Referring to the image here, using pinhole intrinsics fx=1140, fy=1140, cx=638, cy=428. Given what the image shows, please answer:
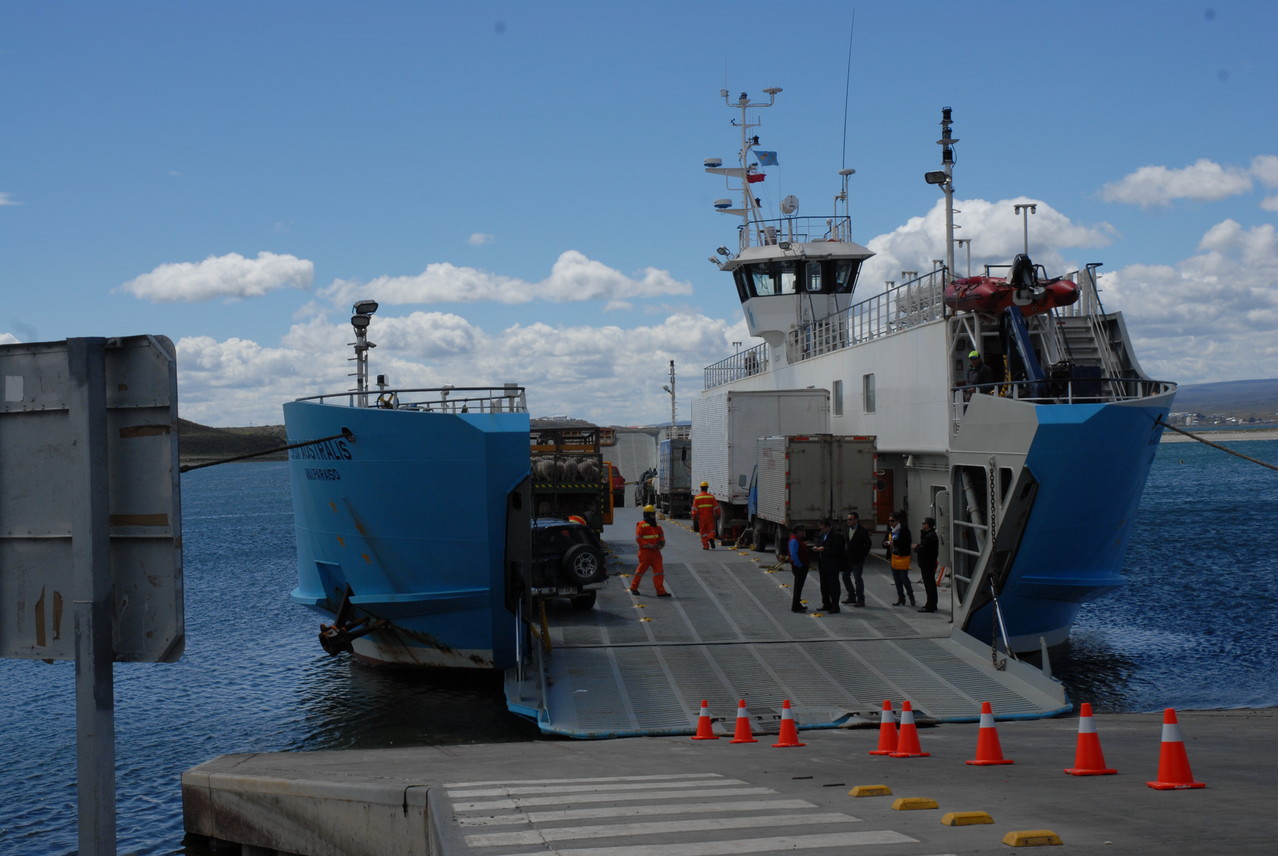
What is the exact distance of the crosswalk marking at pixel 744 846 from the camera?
634 centimetres

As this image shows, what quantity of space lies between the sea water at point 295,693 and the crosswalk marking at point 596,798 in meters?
5.07

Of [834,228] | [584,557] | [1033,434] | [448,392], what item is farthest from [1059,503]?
[834,228]

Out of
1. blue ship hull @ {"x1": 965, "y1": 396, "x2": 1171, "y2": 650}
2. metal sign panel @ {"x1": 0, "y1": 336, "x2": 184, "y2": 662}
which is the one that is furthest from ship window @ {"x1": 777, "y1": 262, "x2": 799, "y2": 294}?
metal sign panel @ {"x1": 0, "y1": 336, "x2": 184, "y2": 662}

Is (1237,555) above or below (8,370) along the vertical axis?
below

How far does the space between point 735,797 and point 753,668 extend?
6.78 m

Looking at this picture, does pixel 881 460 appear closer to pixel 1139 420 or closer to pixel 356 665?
pixel 1139 420

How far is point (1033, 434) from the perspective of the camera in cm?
1467

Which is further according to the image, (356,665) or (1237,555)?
(1237,555)

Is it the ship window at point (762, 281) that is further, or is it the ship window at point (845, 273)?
the ship window at point (762, 281)

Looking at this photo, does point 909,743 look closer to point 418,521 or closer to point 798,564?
point 798,564

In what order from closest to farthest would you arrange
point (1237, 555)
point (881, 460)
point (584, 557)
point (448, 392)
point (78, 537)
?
point (78, 537)
point (448, 392)
point (584, 557)
point (881, 460)
point (1237, 555)

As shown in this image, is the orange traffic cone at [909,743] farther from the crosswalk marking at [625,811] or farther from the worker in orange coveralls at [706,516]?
the worker in orange coveralls at [706,516]

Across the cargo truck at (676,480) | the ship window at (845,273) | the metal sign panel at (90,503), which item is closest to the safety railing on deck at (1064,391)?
the metal sign panel at (90,503)

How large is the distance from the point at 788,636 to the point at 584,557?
12.3ft
